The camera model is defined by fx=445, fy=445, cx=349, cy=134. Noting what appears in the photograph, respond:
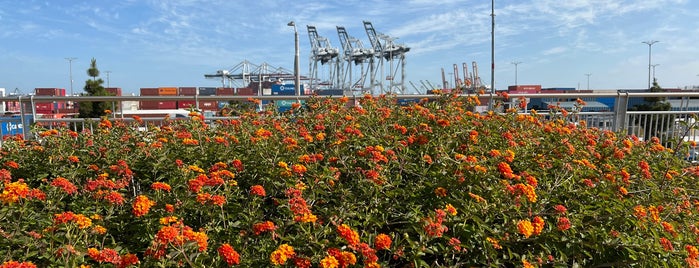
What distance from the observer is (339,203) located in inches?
75.6

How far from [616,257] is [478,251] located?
23.6 inches

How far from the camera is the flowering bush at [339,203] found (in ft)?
4.85

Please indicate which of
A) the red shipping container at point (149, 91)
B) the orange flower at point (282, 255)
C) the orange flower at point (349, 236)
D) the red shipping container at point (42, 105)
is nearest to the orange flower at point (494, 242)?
the orange flower at point (349, 236)

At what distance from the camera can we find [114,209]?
6.01 ft

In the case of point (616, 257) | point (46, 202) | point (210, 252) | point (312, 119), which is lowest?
point (616, 257)

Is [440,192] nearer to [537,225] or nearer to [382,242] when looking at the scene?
[537,225]

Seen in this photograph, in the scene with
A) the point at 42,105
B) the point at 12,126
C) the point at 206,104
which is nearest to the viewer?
the point at 12,126

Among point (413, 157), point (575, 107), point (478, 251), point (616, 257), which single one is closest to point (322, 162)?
point (413, 157)

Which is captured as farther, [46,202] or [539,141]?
[539,141]

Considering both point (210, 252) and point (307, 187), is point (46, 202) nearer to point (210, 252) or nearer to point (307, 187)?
point (210, 252)

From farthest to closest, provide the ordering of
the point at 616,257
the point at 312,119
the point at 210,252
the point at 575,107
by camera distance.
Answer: the point at 575,107 < the point at 312,119 < the point at 616,257 < the point at 210,252

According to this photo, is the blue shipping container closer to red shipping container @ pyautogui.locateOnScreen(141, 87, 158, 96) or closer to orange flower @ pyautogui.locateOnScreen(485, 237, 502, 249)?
orange flower @ pyautogui.locateOnScreen(485, 237, 502, 249)

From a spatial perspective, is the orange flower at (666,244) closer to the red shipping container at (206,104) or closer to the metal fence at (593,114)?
the metal fence at (593,114)

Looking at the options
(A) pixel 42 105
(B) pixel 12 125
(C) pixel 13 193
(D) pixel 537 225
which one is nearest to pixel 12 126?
(B) pixel 12 125
